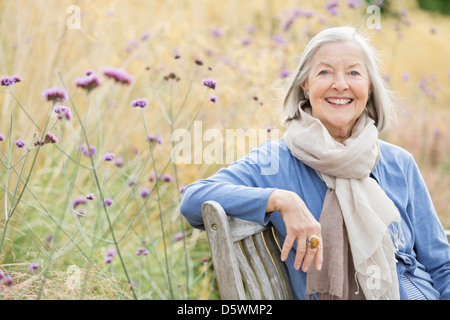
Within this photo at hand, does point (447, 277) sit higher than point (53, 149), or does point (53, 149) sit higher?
point (53, 149)

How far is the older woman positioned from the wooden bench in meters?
0.05

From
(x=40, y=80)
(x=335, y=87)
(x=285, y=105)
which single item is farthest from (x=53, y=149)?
(x=335, y=87)

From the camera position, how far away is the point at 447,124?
6449 millimetres

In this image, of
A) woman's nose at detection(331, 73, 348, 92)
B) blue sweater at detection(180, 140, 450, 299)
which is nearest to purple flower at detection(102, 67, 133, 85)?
blue sweater at detection(180, 140, 450, 299)

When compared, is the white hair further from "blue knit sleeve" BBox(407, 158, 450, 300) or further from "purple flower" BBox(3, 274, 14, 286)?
"purple flower" BBox(3, 274, 14, 286)

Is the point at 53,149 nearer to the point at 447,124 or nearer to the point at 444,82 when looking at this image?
the point at 447,124

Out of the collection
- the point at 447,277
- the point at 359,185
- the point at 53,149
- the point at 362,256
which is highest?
the point at 53,149

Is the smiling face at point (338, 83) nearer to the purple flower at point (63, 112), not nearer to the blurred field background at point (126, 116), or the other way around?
the blurred field background at point (126, 116)

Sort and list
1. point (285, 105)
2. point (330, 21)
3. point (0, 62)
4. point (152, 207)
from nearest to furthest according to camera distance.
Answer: point (285, 105) → point (152, 207) → point (0, 62) → point (330, 21)

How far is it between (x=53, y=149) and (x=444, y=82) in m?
6.06

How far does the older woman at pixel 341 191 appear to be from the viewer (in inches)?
66.0

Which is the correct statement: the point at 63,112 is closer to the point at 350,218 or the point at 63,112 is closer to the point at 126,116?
the point at 350,218

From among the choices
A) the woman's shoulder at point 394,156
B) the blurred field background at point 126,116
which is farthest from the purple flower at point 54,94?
the woman's shoulder at point 394,156

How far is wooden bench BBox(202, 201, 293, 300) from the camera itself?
1.52 meters
